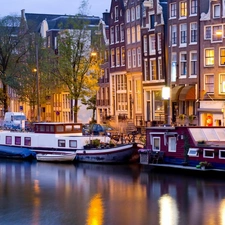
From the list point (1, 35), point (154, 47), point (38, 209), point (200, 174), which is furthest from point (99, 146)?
point (1, 35)

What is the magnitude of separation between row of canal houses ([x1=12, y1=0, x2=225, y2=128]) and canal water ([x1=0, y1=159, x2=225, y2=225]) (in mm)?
10346

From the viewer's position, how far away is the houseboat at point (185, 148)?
36.6 m

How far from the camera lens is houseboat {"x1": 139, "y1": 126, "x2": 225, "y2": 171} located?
36562mm

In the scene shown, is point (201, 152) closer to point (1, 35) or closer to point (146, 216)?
point (146, 216)

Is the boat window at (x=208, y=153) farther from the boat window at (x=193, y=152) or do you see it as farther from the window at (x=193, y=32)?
the window at (x=193, y=32)

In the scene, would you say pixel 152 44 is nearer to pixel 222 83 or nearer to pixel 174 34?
pixel 174 34

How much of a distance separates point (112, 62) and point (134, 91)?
19.1 feet

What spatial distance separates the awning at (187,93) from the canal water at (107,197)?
47.0ft

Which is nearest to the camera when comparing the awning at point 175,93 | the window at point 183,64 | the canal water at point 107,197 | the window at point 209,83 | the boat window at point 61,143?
the canal water at point 107,197

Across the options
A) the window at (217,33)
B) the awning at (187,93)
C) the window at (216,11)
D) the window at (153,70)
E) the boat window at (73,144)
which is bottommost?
the boat window at (73,144)

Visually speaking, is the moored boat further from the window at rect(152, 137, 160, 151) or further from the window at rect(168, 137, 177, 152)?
the window at rect(168, 137, 177, 152)

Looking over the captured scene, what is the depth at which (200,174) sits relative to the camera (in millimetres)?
37469

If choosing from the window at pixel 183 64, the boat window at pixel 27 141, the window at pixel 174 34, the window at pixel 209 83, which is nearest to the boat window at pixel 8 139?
the boat window at pixel 27 141

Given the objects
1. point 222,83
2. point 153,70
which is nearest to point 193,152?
point 222,83
